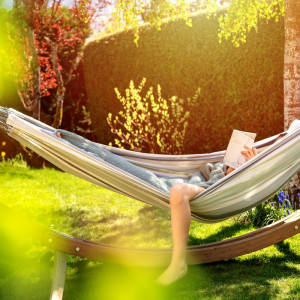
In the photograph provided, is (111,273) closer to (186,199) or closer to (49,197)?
(186,199)

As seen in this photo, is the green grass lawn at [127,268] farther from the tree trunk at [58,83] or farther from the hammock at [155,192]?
the tree trunk at [58,83]

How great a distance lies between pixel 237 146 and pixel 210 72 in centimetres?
269

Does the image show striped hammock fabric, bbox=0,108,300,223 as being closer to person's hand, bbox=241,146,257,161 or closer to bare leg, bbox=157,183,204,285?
bare leg, bbox=157,183,204,285

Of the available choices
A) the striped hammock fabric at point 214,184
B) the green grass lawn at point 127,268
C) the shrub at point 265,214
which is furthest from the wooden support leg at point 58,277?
the shrub at point 265,214

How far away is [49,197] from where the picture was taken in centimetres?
465

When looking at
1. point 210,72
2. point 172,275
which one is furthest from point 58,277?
point 210,72

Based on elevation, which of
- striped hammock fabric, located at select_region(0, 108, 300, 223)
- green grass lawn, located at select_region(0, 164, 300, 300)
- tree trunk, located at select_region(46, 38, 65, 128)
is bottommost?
green grass lawn, located at select_region(0, 164, 300, 300)

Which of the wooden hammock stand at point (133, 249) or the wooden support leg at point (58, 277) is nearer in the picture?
the wooden support leg at point (58, 277)

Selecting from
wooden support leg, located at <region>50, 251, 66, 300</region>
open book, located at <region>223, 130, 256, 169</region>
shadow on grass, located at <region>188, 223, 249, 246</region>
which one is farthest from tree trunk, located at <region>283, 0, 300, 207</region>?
wooden support leg, located at <region>50, 251, 66, 300</region>

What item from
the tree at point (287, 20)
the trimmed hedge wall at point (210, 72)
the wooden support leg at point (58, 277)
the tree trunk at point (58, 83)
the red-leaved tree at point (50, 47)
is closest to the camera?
the wooden support leg at point (58, 277)

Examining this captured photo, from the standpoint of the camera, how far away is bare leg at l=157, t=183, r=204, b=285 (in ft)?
7.47

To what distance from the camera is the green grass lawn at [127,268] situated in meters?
2.38

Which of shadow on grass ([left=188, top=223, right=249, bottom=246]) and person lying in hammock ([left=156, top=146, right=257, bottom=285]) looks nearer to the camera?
person lying in hammock ([left=156, top=146, right=257, bottom=285])

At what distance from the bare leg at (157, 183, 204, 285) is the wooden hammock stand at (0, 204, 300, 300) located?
11.4 inches
